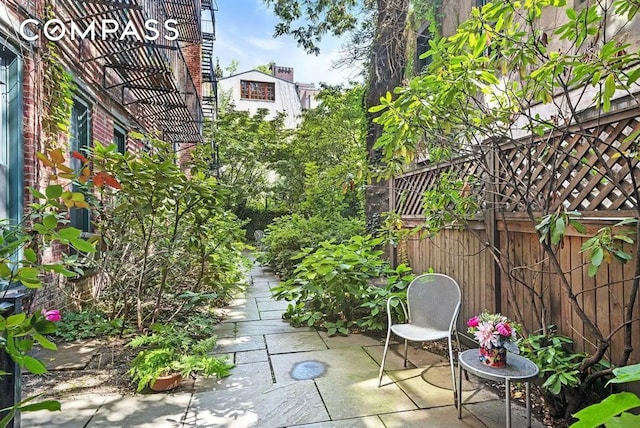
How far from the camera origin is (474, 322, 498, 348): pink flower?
2.23 m

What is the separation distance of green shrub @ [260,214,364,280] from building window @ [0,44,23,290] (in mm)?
4393

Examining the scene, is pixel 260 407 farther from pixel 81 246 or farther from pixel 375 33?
pixel 375 33

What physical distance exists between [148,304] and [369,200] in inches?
139

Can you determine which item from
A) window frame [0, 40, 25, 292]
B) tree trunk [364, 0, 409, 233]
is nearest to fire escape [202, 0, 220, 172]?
tree trunk [364, 0, 409, 233]

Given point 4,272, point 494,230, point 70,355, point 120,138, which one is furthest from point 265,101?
point 4,272

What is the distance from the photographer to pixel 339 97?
436 inches

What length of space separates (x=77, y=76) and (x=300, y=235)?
14.6ft

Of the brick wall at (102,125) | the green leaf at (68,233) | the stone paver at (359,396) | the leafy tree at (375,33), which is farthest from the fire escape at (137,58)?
the stone paver at (359,396)

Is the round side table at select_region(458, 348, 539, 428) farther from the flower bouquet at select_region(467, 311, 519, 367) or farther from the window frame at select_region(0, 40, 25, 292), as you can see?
the window frame at select_region(0, 40, 25, 292)

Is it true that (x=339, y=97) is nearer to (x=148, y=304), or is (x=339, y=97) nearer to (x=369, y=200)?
(x=369, y=200)

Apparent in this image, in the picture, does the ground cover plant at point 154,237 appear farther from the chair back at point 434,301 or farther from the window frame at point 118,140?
the chair back at point 434,301

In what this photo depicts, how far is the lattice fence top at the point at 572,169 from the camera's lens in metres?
2.13

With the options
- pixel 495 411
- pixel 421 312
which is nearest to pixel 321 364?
pixel 421 312

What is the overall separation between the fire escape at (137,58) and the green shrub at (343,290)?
3.33 metres
